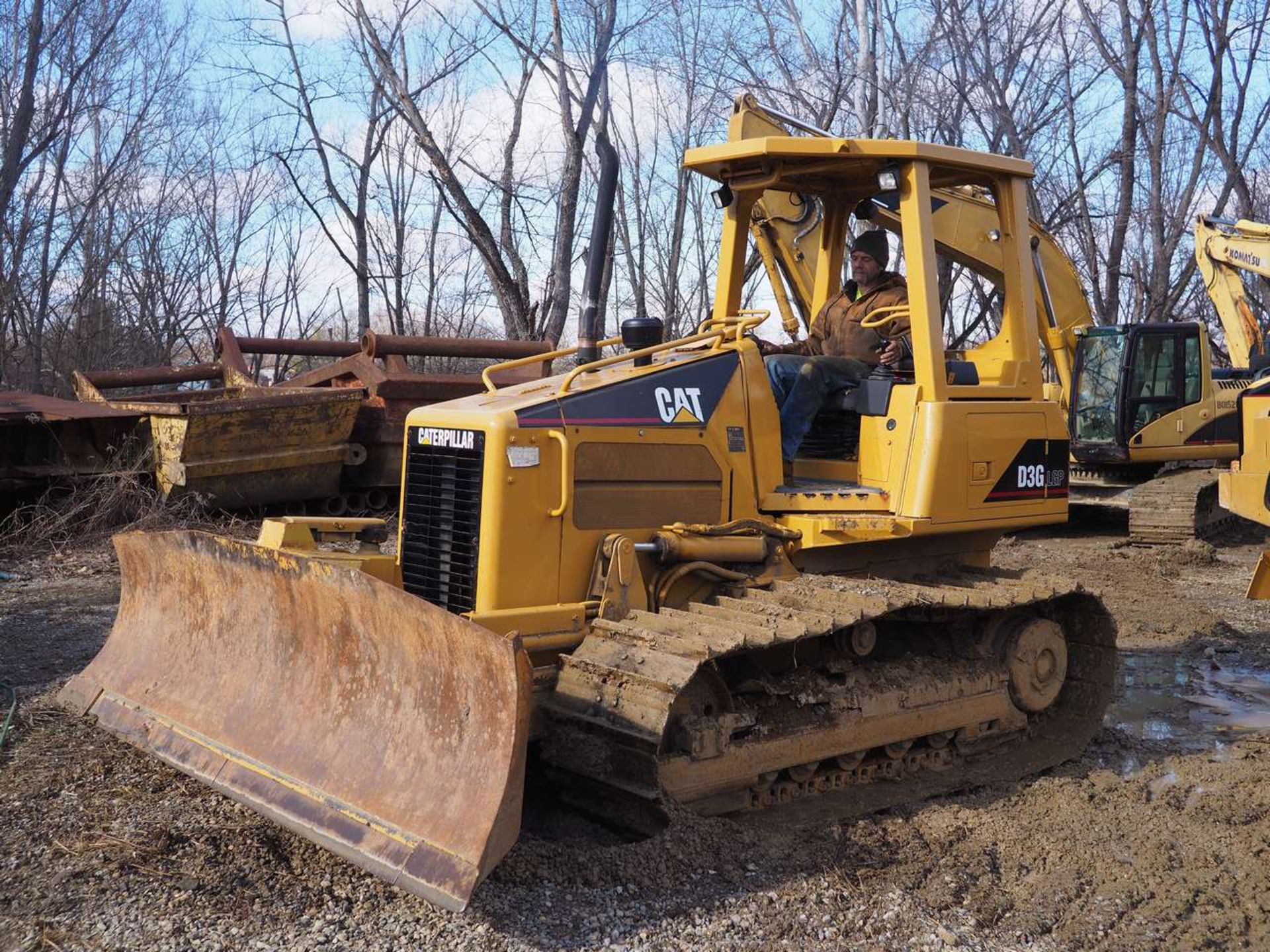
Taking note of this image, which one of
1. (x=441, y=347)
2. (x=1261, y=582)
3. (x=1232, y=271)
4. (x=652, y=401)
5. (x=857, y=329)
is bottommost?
(x=1261, y=582)

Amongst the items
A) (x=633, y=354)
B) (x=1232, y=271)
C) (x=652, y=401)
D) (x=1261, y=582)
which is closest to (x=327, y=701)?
(x=652, y=401)

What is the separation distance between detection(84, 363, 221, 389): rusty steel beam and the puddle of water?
9.64 metres

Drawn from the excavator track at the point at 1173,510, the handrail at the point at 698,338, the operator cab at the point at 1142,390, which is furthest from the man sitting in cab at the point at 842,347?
the operator cab at the point at 1142,390

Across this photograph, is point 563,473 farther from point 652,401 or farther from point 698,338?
point 698,338

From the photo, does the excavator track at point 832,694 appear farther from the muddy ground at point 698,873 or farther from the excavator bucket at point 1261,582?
the excavator bucket at point 1261,582

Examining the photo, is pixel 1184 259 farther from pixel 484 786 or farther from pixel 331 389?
pixel 484 786

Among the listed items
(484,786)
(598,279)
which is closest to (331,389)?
(598,279)

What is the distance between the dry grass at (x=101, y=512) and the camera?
34.8ft

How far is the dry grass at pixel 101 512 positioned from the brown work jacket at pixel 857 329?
6.84 metres

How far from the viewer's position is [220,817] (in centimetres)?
458

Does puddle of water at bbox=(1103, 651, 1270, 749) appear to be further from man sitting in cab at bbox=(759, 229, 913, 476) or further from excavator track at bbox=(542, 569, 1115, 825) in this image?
man sitting in cab at bbox=(759, 229, 913, 476)

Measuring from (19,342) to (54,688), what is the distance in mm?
14690

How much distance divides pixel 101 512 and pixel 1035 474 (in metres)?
8.33

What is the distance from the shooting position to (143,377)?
12422 millimetres
